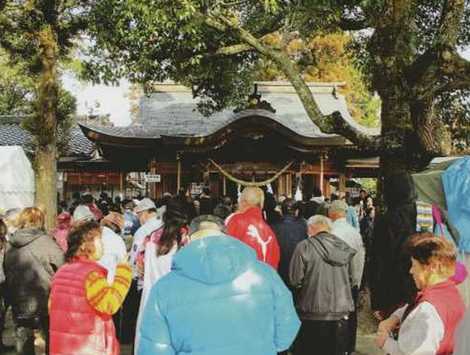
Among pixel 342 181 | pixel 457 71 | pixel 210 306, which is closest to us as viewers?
pixel 210 306

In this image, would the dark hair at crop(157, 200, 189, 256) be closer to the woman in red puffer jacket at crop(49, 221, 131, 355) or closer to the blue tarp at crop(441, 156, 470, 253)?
the woman in red puffer jacket at crop(49, 221, 131, 355)

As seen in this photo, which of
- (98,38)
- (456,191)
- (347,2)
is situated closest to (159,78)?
(98,38)

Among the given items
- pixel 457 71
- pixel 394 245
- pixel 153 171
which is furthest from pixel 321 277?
pixel 153 171

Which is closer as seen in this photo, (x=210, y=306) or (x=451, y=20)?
(x=210, y=306)

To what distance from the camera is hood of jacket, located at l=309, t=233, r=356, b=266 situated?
599cm

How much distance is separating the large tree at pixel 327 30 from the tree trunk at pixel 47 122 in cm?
87

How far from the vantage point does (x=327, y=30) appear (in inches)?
458

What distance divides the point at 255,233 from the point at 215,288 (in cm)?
385

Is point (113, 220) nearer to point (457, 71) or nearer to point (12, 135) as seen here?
point (457, 71)

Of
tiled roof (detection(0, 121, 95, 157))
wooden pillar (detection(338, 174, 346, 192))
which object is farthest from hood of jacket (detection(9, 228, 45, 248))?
tiled roof (detection(0, 121, 95, 157))

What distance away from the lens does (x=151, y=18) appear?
9.19 metres

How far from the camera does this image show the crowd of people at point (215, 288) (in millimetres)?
3059

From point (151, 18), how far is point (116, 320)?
4.21m

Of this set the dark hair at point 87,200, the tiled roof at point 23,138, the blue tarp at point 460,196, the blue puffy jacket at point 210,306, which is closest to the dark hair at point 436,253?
→ the blue puffy jacket at point 210,306
